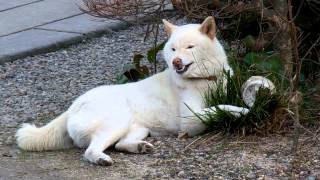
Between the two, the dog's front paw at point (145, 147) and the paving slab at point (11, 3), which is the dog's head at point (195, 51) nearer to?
the dog's front paw at point (145, 147)

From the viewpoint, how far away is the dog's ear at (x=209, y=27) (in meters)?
5.63

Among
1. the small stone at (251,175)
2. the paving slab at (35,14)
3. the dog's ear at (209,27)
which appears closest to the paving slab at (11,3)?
the paving slab at (35,14)

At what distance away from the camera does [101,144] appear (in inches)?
208

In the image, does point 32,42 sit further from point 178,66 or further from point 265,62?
point 178,66

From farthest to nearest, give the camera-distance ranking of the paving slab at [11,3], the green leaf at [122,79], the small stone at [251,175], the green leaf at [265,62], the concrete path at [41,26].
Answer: the paving slab at [11,3] < the concrete path at [41,26] < the green leaf at [122,79] < the green leaf at [265,62] < the small stone at [251,175]

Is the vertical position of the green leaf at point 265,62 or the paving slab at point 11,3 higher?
the paving slab at point 11,3

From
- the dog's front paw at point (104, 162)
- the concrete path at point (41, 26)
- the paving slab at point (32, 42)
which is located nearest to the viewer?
the dog's front paw at point (104, 162)

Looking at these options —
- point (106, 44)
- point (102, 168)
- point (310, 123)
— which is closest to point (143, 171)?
point (102, 168)

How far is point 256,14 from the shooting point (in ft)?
22.4

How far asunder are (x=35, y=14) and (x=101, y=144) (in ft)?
15.4

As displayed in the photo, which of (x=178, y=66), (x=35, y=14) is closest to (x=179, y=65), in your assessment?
(x=178, y=66)

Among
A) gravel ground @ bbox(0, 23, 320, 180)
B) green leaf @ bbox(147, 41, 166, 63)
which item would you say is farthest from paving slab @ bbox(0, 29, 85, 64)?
green leaf @ bbox(147, 41, 166, 63)

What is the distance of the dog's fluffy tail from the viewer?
18.1 ft

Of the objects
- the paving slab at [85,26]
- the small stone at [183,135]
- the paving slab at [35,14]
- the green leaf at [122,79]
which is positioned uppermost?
the paving slab at [35,14]
